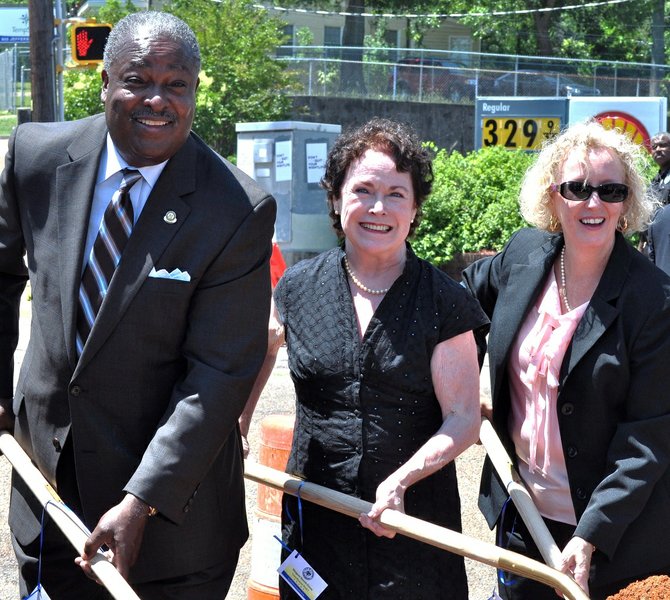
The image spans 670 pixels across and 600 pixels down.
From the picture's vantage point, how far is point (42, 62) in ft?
50.5

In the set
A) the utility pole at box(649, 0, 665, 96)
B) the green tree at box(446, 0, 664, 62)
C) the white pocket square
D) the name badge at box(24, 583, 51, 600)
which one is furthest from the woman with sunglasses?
the green tree at box(446, 0, 664, 62)

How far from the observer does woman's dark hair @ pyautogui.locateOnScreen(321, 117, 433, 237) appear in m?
3.64

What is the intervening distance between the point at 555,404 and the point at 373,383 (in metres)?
0.61

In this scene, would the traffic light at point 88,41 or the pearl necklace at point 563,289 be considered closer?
the pearl necklace at point 563,289

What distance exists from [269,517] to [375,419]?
1290 millimetres

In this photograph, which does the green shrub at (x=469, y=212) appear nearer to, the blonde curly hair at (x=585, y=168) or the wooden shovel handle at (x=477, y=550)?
the blonde curly hair at (x=585, y=168)

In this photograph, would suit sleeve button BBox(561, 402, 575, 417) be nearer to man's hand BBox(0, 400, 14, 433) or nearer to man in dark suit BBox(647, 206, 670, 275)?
man's hand BBox(0, 400, 14, 433)

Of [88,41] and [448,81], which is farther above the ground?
[88,41]

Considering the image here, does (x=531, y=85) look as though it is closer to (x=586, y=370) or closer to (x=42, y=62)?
(x=42, y=62)

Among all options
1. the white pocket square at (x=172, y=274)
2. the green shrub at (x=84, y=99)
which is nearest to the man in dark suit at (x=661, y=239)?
the white pocket square at (x=172, y=274)

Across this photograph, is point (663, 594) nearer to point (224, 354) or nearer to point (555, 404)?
point (555, 404)

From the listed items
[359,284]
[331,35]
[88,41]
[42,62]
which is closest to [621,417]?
[359,284]

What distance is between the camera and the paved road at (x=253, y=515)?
5.59 meters

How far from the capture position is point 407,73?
29.5 meters
